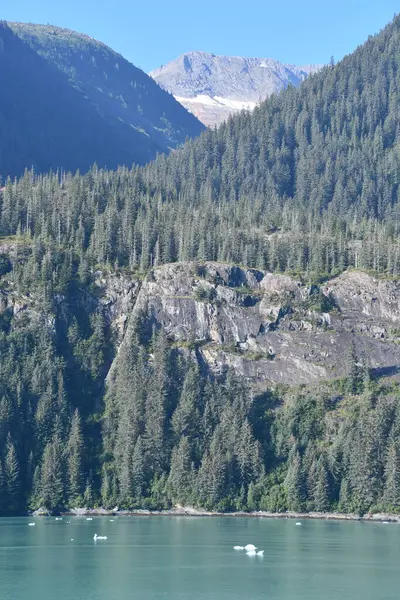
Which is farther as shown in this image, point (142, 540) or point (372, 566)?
point (142, 540)

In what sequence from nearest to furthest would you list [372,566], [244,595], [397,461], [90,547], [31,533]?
[244,595] < [372,566] < [90,547] < [31,533] < [397,461]

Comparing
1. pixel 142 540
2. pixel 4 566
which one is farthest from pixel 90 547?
pixel 4 566

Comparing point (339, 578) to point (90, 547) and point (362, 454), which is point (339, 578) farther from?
point (362, 454)

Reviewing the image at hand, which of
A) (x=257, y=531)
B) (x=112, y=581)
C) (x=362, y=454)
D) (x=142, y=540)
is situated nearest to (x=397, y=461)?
(x=362, y=454)

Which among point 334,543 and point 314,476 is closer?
point 334,543

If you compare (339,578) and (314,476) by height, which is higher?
(314,476)

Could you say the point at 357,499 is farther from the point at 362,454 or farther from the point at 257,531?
the point at 257,531

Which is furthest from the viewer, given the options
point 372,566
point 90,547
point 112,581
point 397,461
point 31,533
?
point 397,461
